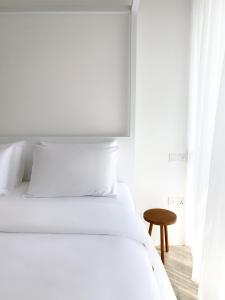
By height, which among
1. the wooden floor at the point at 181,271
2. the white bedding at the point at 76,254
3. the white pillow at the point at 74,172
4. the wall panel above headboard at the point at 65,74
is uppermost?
the wall panel above headboard at the point at 65,74

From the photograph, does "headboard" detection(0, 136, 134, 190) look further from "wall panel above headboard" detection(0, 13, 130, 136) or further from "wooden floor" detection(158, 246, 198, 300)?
"wooden floor" detection(158, 246, 198, 300)

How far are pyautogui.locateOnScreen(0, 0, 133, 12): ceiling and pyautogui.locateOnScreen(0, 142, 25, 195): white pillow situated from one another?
1.09 m

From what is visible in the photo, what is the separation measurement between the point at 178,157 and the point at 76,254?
4.84 ft

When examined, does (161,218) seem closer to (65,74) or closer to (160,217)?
(160,217)

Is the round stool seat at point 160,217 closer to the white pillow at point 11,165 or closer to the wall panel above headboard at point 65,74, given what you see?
the wall panel above headboard at point 65,74

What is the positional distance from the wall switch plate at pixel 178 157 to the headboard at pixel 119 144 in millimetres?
378

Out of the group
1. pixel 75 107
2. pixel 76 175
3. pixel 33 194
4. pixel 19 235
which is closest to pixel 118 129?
pixel 75 107

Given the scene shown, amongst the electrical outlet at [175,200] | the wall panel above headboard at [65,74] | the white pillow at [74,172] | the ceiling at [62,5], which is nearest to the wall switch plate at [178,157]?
the electrical outlet at [175,200]

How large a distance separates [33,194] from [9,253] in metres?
0.77

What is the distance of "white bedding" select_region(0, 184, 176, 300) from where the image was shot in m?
1.00

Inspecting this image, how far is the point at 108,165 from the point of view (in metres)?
2.06

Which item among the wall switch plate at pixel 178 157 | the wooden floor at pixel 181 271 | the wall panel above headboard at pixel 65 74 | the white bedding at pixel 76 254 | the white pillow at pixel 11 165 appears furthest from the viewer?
the wall switch plate at pixel 178 157

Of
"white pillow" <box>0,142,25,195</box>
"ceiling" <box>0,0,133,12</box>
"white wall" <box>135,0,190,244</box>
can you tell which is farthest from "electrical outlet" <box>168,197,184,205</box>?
"ceiling" <box>0,0,133,12</box>

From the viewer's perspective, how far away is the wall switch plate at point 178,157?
2.41m
